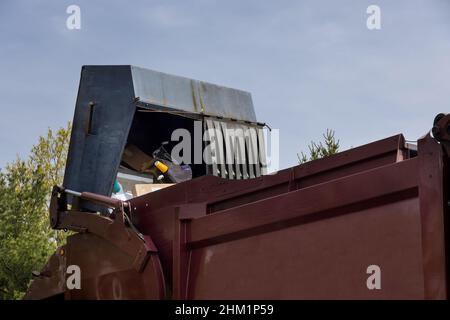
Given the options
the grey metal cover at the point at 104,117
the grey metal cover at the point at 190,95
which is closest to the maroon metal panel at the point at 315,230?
the grey metal cover at the point at 104,117

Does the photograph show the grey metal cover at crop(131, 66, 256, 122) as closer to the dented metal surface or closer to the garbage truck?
the garbage truck

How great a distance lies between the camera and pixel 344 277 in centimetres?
261

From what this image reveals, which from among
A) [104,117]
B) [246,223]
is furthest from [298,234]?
[104,117]

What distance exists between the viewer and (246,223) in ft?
10.0

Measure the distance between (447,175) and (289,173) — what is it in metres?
0.94

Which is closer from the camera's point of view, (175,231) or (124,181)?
(175,231)

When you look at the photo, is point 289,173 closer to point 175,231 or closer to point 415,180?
point 175,231

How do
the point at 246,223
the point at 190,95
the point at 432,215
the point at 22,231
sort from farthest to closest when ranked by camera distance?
1. the point at 22,231
2. the point at 190,95
3. the point at 246,223
4. the point at 432,215

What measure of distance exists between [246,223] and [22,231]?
10816 mm

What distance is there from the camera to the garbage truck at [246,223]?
8.02 ft

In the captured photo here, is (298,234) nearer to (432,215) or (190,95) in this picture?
(432,215)

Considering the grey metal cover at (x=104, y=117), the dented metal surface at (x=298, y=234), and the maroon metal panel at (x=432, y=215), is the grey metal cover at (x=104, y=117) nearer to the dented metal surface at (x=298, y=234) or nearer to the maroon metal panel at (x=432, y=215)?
the dented metal surface at (x=298, y=234)

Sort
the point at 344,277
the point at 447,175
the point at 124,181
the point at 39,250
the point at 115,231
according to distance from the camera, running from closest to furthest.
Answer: the point at 447,175
the point at 344,277
the point at 115,231
the point at 124,181
the point at 39,250

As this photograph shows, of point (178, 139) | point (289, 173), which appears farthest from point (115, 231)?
point (178, 139)
